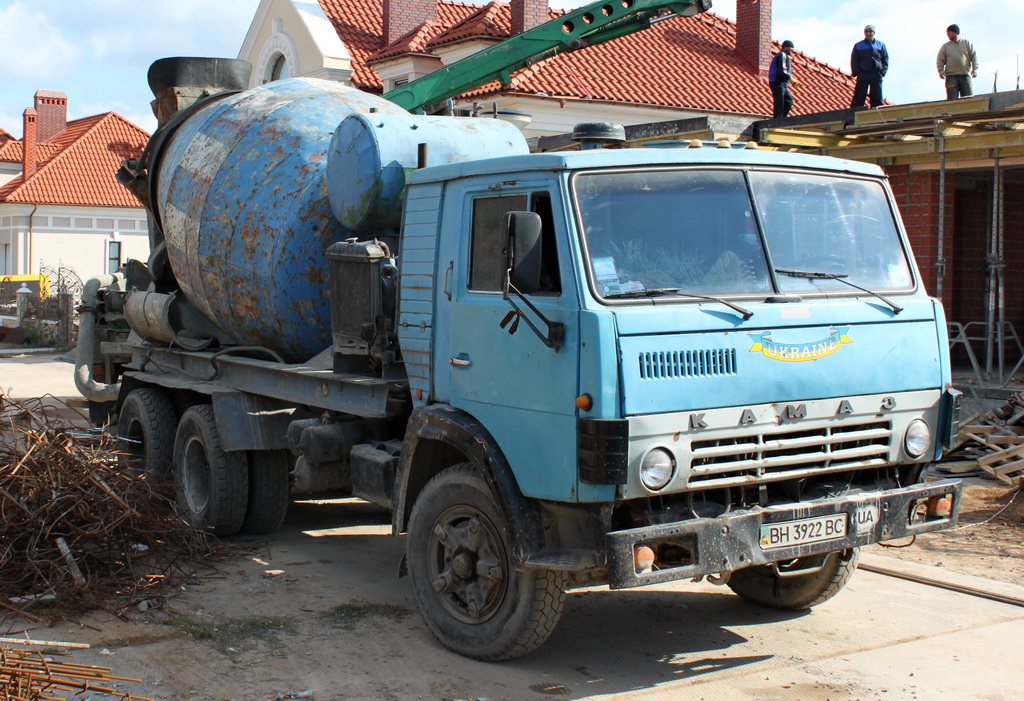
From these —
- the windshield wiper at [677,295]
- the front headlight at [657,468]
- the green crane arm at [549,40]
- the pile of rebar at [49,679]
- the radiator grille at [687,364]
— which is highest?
the green crane arm at [549,40]

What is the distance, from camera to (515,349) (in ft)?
16.7

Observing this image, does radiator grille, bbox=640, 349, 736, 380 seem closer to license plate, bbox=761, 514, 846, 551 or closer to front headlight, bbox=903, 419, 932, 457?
license plate, bbox=761, 514, 846, 551

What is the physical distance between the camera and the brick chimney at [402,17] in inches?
1139

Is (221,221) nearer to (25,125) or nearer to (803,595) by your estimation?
(803,595)

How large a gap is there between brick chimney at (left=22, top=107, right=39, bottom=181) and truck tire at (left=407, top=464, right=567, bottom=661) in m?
45.7

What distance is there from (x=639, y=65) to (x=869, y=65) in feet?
38.1

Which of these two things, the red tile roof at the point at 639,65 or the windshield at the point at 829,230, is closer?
the windshield at the point at 829,230

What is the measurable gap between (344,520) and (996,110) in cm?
679

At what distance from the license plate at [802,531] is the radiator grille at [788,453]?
205mm

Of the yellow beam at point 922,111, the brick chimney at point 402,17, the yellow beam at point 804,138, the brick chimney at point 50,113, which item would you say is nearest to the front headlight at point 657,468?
the yellow beam at point 922,111

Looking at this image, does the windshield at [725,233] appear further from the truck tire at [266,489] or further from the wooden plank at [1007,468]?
the wooden plank at [1007,468]

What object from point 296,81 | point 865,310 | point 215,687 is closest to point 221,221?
point 296,81

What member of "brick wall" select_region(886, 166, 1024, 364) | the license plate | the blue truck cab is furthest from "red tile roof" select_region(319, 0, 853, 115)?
the license plate

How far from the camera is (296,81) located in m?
8.66
